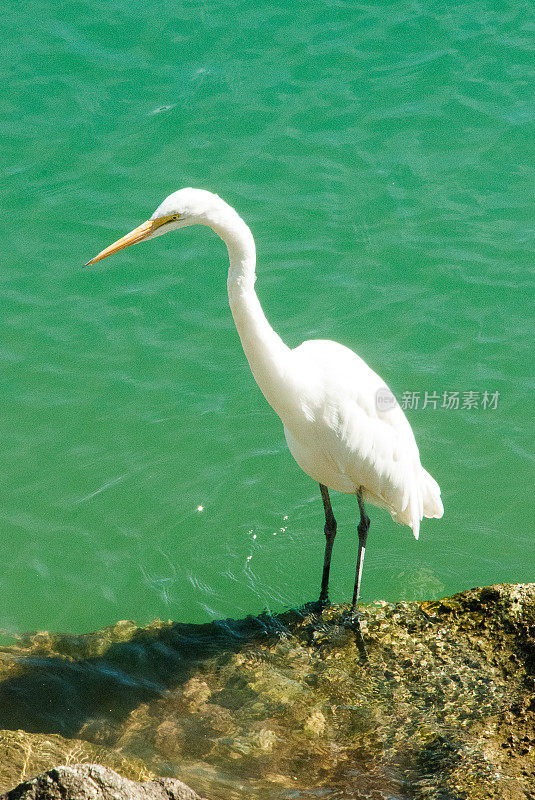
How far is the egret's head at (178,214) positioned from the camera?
11.7 feet

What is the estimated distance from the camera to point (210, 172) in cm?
809

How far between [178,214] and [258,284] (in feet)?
11.5

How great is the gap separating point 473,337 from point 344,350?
2.38 meters

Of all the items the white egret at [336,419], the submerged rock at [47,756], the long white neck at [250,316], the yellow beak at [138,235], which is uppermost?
the yellow beak at [138,235]

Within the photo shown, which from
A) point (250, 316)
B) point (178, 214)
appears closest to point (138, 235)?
point (178, 214)

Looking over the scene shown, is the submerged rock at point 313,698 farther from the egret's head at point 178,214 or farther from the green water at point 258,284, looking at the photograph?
the egret's head at point 178,214

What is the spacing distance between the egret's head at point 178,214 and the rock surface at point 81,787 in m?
2.03

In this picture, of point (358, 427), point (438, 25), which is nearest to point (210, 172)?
point (438, 25)

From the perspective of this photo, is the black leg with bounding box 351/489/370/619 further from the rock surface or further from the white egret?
the rock surface

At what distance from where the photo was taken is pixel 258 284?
7094 millimetres

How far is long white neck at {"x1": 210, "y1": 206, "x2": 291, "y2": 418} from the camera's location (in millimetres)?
3713

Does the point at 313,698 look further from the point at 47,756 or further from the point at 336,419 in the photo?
the point at 336,419

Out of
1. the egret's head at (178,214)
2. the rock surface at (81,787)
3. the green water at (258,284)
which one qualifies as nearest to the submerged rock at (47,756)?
the rock surface at (81,787)

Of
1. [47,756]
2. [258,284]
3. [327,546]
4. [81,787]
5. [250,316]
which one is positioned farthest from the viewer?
[258,284]
